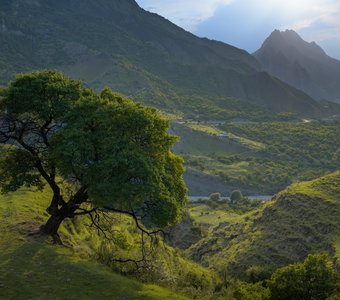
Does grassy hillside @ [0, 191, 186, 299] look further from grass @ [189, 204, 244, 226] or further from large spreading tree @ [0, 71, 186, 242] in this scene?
grass @ [189, 204, 244, 226]

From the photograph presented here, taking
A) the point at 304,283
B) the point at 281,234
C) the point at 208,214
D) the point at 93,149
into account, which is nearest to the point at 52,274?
the point at 93,149

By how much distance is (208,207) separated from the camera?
134 meters

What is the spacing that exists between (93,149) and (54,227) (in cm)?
808

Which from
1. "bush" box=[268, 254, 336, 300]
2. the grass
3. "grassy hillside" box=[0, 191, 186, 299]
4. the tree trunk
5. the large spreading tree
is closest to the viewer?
"grassy hillside" box=[0, 191, 186, 299]

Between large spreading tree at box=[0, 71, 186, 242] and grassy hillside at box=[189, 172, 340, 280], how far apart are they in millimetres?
28855

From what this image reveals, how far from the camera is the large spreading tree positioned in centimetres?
2672

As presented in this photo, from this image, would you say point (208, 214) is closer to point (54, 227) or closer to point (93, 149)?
point (54, 227)

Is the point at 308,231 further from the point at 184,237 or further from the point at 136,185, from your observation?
the point at 136,185

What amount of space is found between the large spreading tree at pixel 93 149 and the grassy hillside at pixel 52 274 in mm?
2288

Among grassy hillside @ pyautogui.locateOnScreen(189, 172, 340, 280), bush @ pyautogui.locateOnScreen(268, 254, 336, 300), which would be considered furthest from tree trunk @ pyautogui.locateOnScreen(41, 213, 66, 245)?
grassy hillside @ pyautogui.locateOnScreen(189, 172, 340, 280)

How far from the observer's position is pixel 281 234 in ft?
214

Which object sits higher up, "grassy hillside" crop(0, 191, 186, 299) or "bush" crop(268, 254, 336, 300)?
"bush" crop(268, 254, 336, 300)

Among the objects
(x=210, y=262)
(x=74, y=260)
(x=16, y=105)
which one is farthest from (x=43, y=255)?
(x=210, y=262)

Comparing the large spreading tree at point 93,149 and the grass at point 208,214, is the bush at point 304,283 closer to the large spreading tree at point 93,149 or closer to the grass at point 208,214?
the large spreading tree at point 93,149
